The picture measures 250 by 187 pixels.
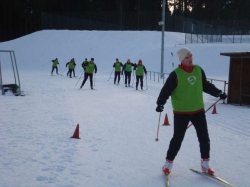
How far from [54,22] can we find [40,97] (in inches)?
1598

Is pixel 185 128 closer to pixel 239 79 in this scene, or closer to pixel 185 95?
pixel 185 95

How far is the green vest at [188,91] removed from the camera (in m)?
4.75

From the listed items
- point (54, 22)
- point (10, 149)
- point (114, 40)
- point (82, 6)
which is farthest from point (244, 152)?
point (82, 6)

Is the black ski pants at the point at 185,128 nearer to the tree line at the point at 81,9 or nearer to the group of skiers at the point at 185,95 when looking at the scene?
the group of skiers at the point at 185,95

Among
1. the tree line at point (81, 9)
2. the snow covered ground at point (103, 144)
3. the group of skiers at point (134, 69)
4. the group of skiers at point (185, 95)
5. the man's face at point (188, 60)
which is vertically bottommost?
the snow covered ground at point (103, 144)

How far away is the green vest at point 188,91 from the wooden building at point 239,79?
9.12 meters

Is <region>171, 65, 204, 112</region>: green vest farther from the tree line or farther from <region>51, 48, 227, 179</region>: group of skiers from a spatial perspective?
the tree line

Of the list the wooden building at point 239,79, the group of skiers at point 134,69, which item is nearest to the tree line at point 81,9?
the group of skiers at point 134,69

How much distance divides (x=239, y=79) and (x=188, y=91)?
10.1 m

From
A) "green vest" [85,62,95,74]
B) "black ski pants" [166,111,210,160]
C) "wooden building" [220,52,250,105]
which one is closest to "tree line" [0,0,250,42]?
"green vest" [85,62,95,74]

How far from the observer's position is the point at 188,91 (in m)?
4.80

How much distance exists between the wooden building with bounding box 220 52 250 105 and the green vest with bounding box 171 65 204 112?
359 inches

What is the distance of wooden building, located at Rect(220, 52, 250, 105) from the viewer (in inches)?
539

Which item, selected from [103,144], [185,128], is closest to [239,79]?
[103,144]
